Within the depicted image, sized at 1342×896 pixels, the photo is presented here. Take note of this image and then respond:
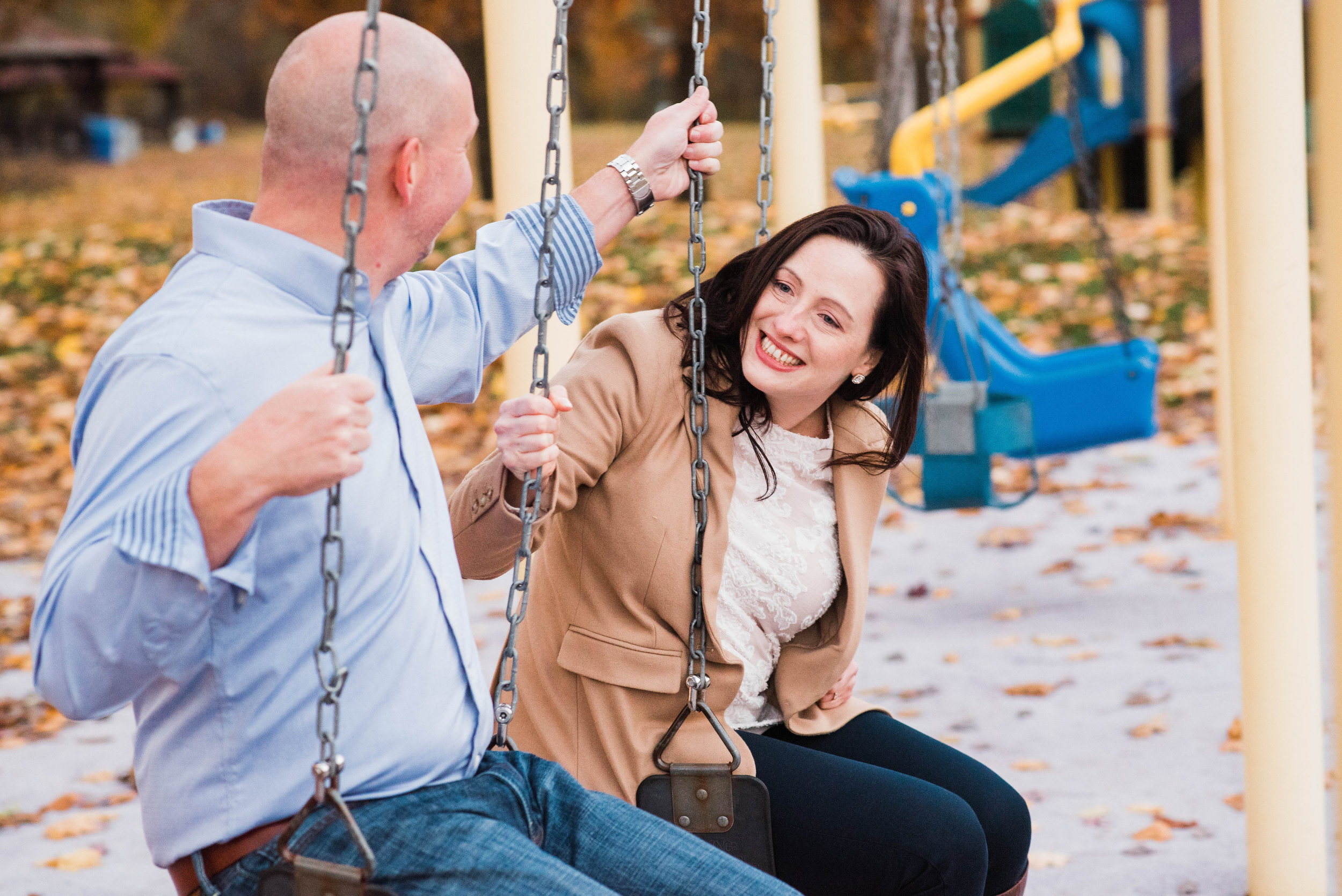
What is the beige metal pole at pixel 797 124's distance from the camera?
4891 millimetres

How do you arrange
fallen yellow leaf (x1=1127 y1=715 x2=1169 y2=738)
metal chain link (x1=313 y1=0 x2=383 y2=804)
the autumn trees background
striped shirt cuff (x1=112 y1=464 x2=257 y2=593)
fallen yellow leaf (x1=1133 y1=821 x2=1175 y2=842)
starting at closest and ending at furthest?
striped shirt cuff (x1=112 y1=464 x2=257 y2=593), metal chain link (x1=313 y1=0 x2=383 y2=804), fallen yellow leaf (x1=1133 y1=821 x2=1175 y2=842), fallen yellow leaf (x1=1127 y1=715 x2=1169 y2=738), the autumn trees background

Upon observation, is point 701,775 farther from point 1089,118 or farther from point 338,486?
point 1089,118

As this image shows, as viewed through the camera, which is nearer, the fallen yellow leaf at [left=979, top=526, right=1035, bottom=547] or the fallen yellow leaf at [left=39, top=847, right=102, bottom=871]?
the fallen yellow leaf at [left=39, top=847, right=102, bottom=871]

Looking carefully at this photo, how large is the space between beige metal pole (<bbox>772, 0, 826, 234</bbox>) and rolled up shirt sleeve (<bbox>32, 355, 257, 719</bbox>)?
140 inches

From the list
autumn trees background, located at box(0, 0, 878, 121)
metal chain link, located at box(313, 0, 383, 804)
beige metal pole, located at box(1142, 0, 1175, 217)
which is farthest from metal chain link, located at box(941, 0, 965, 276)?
autumn trees background, located at box(0, 0, 878, 121)

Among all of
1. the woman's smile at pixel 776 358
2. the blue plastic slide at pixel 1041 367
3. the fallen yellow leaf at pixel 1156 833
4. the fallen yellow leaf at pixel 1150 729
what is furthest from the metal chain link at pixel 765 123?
the fallen yellow leaf at pixel 1150 729

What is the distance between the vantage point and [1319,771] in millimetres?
3029

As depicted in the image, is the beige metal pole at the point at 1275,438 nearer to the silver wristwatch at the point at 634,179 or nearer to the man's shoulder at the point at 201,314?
the silver wristwatch at the point at 634,179

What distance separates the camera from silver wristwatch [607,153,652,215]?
98.3 inches

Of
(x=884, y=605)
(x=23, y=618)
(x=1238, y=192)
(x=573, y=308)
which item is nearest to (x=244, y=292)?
(x=573, y=308)

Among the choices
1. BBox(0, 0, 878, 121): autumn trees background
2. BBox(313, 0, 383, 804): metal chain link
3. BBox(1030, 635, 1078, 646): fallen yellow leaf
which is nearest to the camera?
BBox(313, 0, 383, 804): metal chain link

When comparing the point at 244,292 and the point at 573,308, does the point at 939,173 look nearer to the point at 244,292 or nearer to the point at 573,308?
the point at 573,308

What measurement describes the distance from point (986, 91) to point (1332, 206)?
5319mm

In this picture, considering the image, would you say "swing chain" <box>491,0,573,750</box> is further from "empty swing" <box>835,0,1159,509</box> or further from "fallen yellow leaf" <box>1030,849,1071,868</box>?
"empty swing" <box>835,0,1159,509</box>
